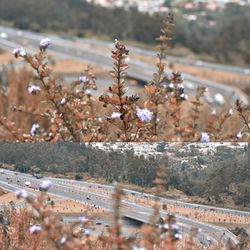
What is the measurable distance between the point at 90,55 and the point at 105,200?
5738 centimetres

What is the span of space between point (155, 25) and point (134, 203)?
72064 mm

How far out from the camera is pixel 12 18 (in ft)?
280

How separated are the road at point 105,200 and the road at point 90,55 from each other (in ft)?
134

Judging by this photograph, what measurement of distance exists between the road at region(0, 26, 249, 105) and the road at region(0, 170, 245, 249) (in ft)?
134

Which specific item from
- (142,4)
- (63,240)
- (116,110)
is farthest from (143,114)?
(142,4)

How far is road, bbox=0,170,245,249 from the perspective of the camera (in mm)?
3832

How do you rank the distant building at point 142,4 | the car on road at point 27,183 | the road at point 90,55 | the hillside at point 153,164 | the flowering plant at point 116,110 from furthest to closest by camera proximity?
1. the distant building at point 142,4
2. the road at point 90,55
3. the flowering plant at point 116,110
4. the hillside at point 153,164
5. the car on road at point 27,183

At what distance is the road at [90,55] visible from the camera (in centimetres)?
4891

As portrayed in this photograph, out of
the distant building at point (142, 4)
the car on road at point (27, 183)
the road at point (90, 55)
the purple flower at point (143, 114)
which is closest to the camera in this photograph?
the car on road at point (27, 183)

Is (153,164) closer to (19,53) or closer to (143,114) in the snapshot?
(143,114)

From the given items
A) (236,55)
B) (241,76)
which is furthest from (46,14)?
(241,76)

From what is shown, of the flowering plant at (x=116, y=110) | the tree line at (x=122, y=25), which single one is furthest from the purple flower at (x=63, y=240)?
the tree line at (x=122, y=25)

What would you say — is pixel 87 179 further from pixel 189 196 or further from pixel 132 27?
pixel 132 27

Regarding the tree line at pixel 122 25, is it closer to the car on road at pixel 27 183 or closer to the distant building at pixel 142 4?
the distant building at pixel 142 4
